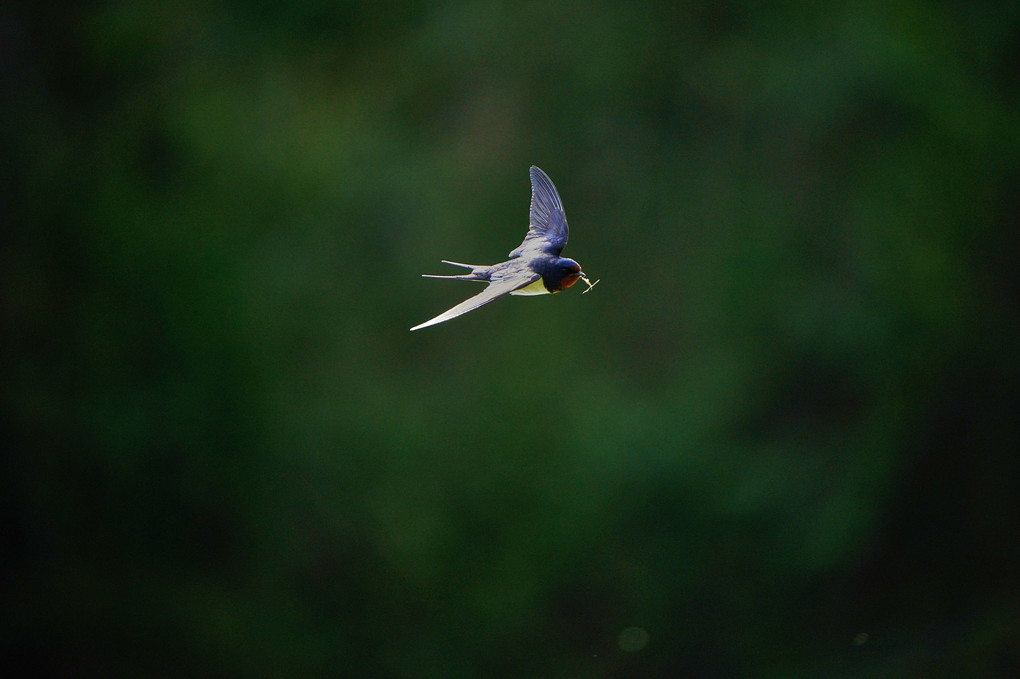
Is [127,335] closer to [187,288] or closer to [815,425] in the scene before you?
[187,288]

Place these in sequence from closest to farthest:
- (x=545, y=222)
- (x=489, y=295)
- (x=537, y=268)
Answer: (x=489, y=295)
(x=537, y=268)
(x=545, y=222)

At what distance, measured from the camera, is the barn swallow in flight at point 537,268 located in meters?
0.79

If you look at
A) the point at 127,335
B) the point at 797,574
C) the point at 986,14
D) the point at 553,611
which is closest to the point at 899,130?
the point at 986,14

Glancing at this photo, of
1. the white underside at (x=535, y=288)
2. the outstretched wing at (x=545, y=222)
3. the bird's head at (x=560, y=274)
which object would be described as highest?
the outstretched wing at (x=545, y=222)

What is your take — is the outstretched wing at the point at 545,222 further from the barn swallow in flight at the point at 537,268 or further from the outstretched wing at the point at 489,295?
the outstretched wing at the point at 489,295

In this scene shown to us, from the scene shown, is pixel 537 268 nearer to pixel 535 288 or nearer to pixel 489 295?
pixel 535 288

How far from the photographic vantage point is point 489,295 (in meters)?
0.75

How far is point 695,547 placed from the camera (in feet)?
9.06

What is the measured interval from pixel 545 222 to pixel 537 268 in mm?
211

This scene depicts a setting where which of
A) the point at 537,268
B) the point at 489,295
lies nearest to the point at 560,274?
the point at 537,268

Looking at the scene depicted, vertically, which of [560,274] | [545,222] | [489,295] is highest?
[545,222]

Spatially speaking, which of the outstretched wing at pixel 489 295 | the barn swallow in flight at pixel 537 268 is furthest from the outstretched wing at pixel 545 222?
the outstretched wing at pixel 489 295

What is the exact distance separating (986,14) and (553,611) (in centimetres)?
236

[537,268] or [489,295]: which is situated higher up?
[537,268]
